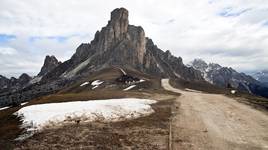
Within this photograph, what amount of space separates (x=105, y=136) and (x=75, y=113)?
7589 millimetres

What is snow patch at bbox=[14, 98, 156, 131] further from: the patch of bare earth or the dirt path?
the dirt path

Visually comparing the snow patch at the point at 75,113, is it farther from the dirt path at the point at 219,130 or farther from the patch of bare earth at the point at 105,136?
the dirt path at the point at 219,130

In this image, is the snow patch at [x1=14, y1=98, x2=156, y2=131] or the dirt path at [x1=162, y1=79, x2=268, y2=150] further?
the snow patch at [x1=14, y1=98, x2=156, y2=131]

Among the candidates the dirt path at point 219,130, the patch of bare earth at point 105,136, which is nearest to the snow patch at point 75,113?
the patch of bare earth at point 105,136

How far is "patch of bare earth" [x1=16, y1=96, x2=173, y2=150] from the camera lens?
21.5 metres

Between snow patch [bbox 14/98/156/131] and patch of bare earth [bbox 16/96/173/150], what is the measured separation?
1.55 m

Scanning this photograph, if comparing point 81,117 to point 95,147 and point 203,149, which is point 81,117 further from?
point 203,149

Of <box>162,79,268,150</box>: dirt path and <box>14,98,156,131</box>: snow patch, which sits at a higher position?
<box>14,98,156,131</box>: snow patch

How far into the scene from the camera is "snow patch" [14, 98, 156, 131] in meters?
27.6

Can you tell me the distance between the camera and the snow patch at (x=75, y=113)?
90.5 feet

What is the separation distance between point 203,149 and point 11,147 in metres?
13.0

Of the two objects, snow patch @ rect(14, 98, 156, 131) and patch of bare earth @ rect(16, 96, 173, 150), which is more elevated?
snow patch @ rect(14, 98, 156, 131)

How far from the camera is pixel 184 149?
20.4m

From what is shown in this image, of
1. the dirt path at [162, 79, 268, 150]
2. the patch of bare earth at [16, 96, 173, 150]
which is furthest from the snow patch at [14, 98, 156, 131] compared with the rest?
the dirt path at [162, 79, 268, 150]
